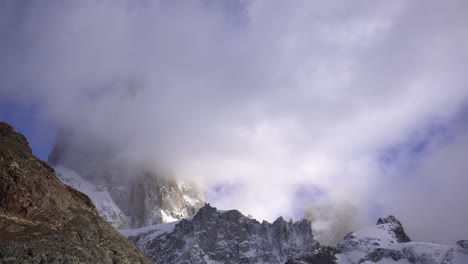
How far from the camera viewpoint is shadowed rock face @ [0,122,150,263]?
6700 centimetres

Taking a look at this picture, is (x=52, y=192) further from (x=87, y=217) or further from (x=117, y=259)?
(x=117, y=259)

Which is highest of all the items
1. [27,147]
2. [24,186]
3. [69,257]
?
[27,147]

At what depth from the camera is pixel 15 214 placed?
71125 millimetres

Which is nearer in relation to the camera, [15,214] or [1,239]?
[1,239]

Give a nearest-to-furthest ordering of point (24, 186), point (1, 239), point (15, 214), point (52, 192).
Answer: point (1, 239)
point (15, 214)
point (24, 186)
point (52, 192)

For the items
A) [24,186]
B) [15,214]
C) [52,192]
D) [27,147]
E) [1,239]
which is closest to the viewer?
[1,239]

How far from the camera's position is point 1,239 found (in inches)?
2559

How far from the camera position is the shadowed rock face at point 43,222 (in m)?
67.0

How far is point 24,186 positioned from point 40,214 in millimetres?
4624

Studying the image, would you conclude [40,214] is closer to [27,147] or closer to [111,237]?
[111,237]

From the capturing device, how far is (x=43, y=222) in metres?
73.6

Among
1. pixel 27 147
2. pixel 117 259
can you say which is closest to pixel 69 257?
pixel 117 259

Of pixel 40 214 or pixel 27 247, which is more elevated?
pixel 40 214

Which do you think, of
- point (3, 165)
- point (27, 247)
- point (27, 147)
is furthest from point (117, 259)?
point (27, 147)
